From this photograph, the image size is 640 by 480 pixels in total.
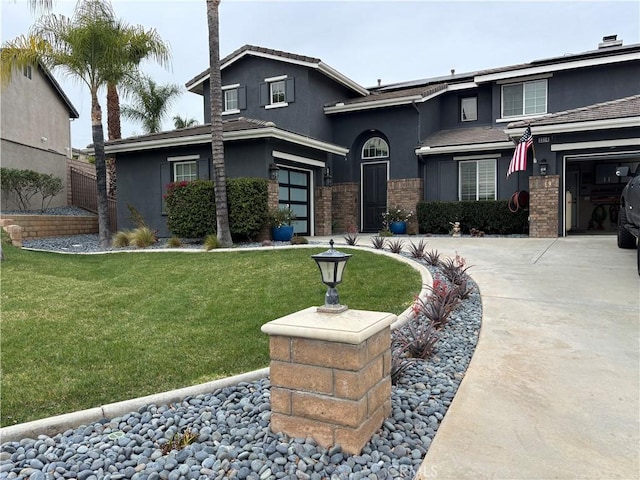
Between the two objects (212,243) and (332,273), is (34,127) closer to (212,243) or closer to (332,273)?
(212,243)

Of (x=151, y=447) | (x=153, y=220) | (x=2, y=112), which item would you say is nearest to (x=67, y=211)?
(x=153, y=220)

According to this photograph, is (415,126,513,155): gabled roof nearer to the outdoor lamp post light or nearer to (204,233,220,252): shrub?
(204,233,220,252): shrub

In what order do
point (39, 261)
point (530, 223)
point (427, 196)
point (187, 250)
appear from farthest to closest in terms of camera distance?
point (427, 196)
point (530, 223)
point (187, 250)
point (39, 261)

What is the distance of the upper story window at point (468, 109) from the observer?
17.1 meters

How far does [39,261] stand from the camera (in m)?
8.87

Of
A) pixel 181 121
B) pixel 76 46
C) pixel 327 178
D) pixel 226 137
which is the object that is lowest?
pixel 327 178

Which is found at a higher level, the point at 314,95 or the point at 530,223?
the point at 314,95

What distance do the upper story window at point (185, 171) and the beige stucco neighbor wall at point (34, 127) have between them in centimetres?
559

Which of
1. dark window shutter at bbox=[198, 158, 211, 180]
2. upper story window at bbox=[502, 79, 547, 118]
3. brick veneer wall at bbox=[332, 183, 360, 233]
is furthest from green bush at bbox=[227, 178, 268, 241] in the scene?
upper story window at bbox=[502, 79, 547, 118]

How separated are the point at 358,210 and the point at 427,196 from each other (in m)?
2.65

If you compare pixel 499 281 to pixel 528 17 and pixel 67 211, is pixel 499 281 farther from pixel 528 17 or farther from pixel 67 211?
pixel 67 211

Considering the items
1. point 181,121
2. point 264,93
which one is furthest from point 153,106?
point 264,93

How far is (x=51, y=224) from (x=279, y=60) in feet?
30.3

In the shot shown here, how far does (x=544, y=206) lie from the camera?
12.5 m
